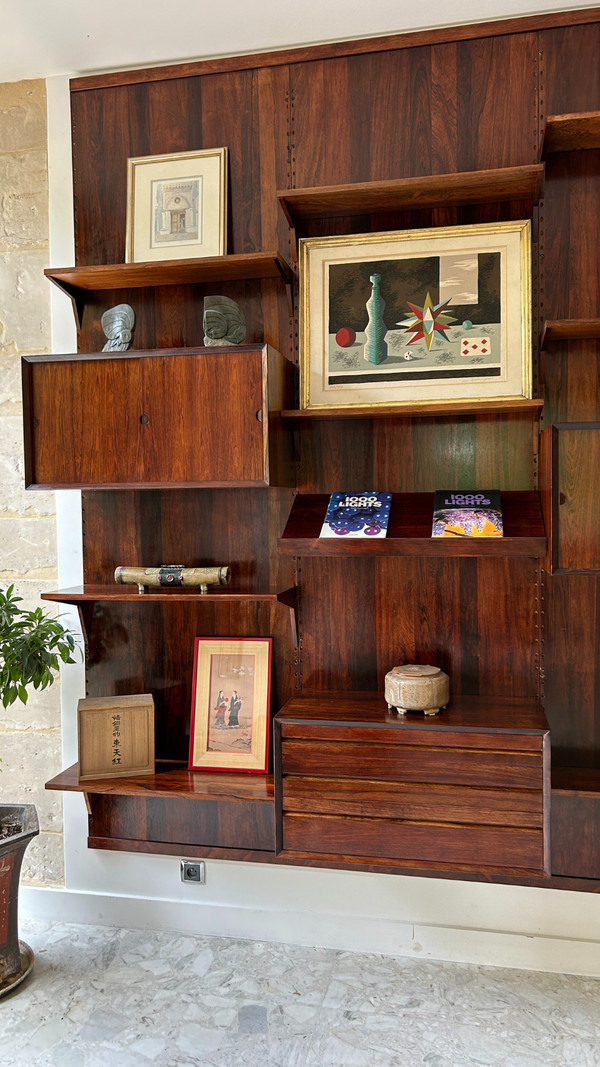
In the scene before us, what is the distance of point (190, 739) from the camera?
2.47m

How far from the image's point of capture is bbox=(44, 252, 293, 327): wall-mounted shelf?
2.23 metres

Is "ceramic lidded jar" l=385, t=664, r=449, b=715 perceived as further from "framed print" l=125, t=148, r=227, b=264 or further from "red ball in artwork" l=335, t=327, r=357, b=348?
"framed print" l=125, t=148, r=227, b=264

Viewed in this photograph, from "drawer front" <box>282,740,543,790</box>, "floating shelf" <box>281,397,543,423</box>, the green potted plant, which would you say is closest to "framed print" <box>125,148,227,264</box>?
"floating shelf" <box>281,397,543,423</box>

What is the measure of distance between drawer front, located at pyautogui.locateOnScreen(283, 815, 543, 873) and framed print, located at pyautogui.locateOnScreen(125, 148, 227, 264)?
1.74 metres

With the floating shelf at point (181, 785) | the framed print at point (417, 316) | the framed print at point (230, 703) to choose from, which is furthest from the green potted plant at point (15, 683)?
the framed print at point (417, 316)

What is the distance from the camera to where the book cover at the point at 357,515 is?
2188 mm

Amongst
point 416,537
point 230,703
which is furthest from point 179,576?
point 416,537

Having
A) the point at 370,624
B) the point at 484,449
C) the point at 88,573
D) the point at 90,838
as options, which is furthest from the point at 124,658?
the point at 484,449

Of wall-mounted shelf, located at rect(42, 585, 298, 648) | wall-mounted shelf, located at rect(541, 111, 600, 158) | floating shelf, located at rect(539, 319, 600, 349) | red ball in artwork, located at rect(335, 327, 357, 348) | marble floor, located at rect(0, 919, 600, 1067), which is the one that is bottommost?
marble floor, located at rect(0, 919, 600, 1067)

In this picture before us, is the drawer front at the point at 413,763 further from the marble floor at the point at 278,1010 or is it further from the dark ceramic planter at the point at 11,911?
the dark ceramic planter at the point at 11,911

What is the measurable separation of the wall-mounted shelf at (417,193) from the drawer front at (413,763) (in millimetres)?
1527

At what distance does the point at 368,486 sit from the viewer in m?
2.37

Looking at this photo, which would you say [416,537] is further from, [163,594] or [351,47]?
[351,47]

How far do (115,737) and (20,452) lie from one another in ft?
3.30
